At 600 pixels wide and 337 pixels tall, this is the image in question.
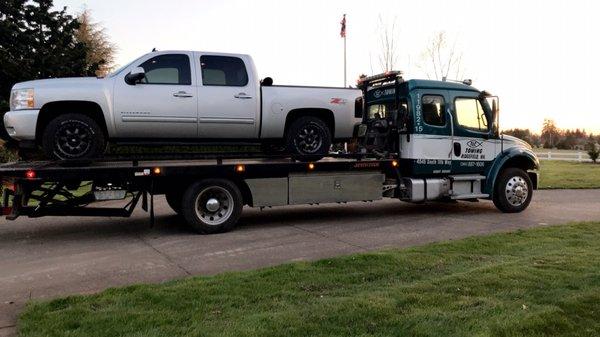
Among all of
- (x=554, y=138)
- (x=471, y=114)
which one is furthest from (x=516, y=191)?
(x=554, y=138)

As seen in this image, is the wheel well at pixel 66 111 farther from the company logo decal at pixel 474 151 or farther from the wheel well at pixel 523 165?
the wheel well at pixel 523 165

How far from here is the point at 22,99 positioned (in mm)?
7641

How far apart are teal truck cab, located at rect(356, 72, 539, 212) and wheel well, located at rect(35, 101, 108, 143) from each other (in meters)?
4.86

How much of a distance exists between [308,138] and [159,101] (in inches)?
101

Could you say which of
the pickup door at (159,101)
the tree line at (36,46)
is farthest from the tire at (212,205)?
the tree line at (36,46)

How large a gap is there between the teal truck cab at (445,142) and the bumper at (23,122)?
5.75 meters

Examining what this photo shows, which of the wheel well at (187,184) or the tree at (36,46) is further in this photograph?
the tree at (36,46)

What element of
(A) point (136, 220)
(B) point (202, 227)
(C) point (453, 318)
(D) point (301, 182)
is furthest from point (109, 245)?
(C) point (453, 318)

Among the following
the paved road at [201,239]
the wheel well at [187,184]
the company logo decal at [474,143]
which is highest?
the company logo decal at [474,143]

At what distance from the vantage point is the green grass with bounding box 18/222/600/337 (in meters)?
4.11

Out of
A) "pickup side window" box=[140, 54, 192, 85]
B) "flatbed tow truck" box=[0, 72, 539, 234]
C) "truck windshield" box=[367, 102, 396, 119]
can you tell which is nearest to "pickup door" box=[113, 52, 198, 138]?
"pickup side window" box=[140, 54, 192, 85]

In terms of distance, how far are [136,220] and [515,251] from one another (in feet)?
22.5

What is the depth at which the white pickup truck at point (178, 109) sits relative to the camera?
7.70 metres

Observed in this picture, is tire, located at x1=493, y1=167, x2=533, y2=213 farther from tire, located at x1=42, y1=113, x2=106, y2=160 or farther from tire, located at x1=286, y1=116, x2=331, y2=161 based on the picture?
tire, located at x1=42, y1=113, x2=106, y2=160
